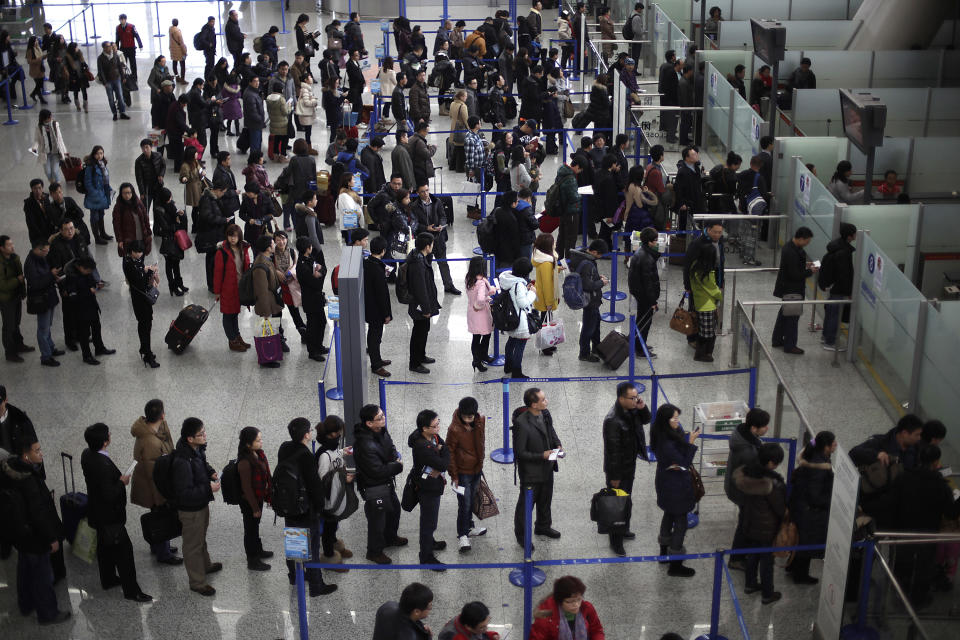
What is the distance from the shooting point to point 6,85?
81.4 ft

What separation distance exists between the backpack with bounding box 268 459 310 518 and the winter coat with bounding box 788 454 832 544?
3.69 meters

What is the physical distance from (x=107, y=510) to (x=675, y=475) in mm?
4399

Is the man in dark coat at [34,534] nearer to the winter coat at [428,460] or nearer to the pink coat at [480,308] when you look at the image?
the winter coat at [428,460]

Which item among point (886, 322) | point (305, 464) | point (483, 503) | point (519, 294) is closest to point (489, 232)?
point (519, 294)

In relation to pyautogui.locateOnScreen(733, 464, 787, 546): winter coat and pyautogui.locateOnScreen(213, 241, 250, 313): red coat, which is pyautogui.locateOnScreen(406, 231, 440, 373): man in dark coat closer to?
pyautogui.locateOnScreen(213, 241, 250, 313): red coat

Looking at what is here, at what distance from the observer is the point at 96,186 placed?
644 inches

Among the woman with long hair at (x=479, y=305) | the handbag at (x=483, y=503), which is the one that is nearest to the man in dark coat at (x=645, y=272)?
the woman with long hair at (x=479, y=305)

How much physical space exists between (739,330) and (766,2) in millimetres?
16435

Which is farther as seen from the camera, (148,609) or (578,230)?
(578,230)

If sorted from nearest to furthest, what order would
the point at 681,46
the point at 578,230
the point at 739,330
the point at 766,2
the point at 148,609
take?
the point at 148,609 → the point at 739,330 → the point at 578,230 → the point at 681,46 → the point at 766,2

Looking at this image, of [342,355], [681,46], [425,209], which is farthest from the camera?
[681,46]

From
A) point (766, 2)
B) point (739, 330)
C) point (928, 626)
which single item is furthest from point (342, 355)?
point (766, 2)

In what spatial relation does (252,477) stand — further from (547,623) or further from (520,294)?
(520,294)

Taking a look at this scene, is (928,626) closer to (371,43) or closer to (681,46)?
(681,46)
